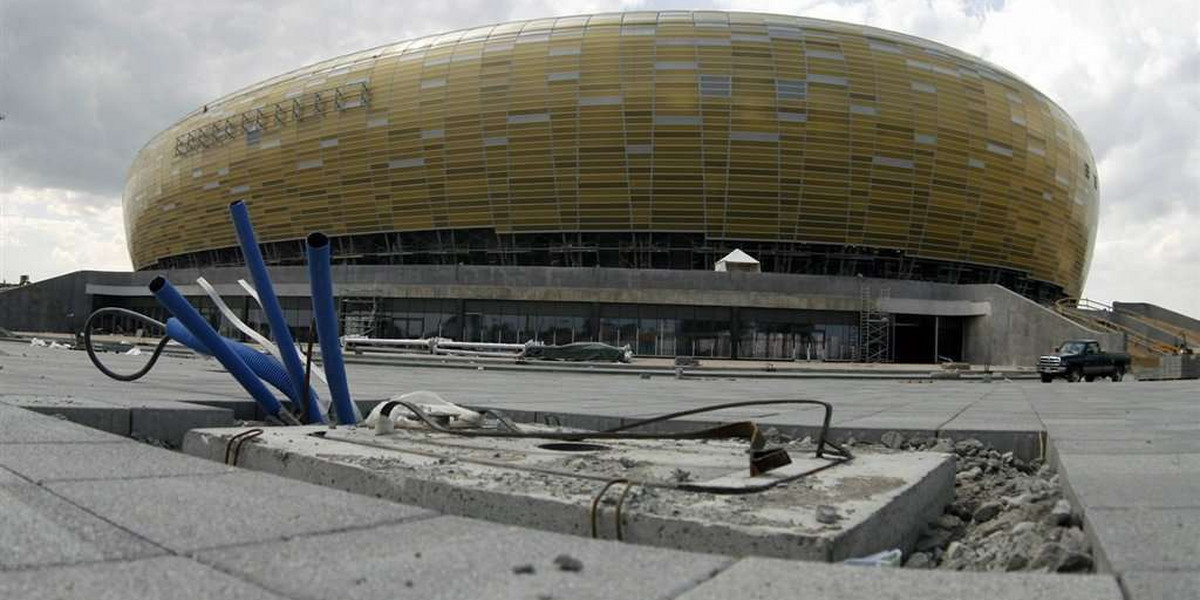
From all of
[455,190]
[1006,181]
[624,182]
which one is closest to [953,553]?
[624,182]

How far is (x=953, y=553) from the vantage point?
3053 mm

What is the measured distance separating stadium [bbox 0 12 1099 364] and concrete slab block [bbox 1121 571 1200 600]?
3779 centimetres

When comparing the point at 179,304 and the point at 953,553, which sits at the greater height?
the point at 179,304

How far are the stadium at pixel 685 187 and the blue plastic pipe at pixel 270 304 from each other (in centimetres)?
3414

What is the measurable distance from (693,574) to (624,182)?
1599 inches

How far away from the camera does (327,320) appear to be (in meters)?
5.27

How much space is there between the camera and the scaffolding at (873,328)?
40.9 m

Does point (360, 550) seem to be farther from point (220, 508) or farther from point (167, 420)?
point (167, 420)

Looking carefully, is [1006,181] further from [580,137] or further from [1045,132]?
[580,137]

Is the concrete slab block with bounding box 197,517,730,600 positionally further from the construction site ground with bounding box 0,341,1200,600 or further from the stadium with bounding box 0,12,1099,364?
the stadium with bounding box 0,12,1099,364

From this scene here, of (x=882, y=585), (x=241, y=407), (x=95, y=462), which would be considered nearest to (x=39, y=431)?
(x=95, y=462)

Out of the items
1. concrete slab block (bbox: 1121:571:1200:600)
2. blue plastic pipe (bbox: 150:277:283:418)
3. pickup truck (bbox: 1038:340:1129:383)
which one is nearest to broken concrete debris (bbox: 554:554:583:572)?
concrete slab block (bbox: 1121:571:1200:600)

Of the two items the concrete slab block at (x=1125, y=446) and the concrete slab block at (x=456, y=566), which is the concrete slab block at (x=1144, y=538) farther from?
the concrete slab block at (x=1125, y=446)

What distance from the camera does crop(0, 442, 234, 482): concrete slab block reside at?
2955mm
